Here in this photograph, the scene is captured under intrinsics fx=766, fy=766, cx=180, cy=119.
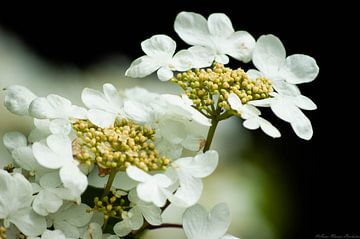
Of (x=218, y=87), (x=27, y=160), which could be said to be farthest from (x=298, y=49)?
(x=27, y=160)

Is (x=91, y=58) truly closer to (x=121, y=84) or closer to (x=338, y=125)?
(x=121, y=84)

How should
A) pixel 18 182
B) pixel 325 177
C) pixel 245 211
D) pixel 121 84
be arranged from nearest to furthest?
pixel 18 182, pixel 245 211, pixel 121 84, pixel 325 177

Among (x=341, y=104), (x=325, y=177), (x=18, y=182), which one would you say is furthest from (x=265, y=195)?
(x=18, y=182)

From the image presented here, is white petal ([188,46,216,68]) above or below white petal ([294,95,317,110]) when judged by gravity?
above

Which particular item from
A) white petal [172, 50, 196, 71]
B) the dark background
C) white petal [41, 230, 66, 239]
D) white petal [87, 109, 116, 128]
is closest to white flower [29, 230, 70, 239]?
white petal [41, 230, 66, 239]


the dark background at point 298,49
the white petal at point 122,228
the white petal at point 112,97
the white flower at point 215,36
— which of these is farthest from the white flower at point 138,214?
the dark background at point 298,49

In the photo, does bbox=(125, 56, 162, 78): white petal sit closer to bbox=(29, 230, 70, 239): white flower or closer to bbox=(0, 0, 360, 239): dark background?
bbox=(29, 230, 70, 239): white flower

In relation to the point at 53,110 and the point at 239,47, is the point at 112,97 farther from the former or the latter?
the point at 239,47

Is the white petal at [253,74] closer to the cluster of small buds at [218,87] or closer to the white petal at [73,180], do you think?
the cluster of small buds at [218,87]
